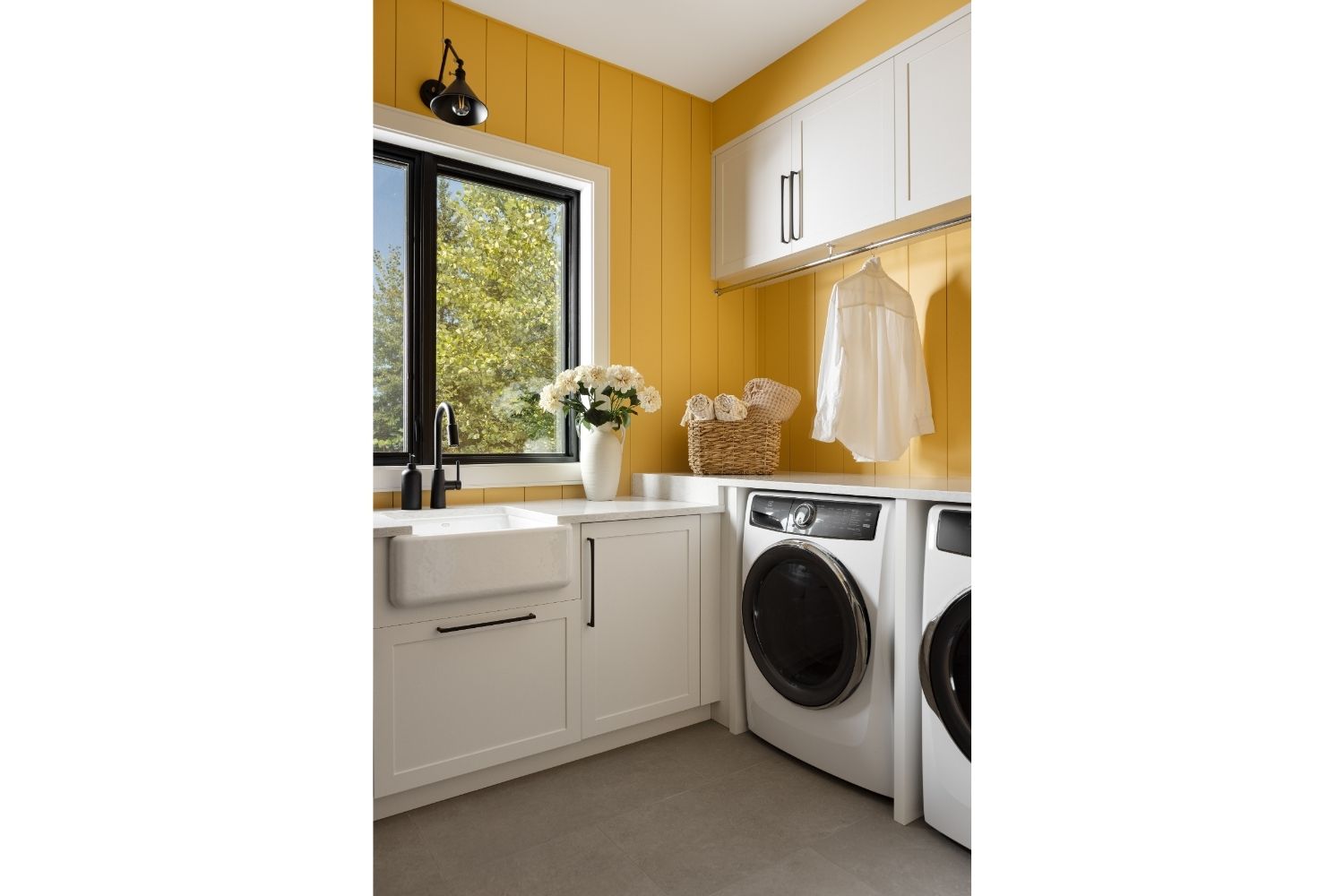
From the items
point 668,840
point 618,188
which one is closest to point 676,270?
point 618,188

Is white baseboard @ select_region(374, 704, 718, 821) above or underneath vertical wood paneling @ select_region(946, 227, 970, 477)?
underneath

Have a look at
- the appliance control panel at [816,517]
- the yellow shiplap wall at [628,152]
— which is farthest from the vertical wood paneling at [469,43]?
the appliance control panel at [816,517]

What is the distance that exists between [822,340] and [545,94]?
1429mm

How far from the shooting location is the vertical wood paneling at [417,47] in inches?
92.0

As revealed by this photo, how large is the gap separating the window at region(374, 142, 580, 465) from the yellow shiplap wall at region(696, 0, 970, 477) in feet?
2.60

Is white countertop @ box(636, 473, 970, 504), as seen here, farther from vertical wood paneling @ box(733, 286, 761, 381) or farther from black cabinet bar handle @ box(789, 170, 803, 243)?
black cabinet bar handle @ box(789, 170, 803, 243)

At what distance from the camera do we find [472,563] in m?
1.88

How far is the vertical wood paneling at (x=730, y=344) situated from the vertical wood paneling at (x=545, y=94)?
37.6 inches

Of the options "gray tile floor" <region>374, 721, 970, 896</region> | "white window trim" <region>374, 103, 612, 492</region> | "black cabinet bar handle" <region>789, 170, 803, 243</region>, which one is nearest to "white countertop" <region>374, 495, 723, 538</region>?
"white window trim" <region>374, 103, 612, 492</region>

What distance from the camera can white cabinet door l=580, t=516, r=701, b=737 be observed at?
2.17 meters

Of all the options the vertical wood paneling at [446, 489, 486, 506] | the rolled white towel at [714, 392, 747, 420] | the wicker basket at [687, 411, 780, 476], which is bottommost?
the vertical wood paneling at [446, 489, 486, 506]

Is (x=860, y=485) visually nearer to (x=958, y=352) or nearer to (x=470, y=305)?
(x=958, y=352)
